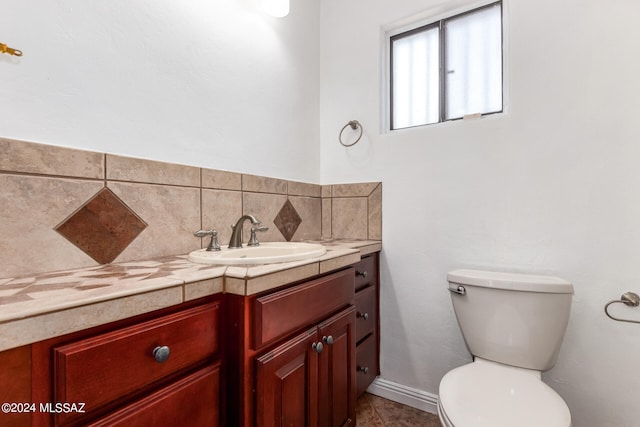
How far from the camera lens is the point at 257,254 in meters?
1.32

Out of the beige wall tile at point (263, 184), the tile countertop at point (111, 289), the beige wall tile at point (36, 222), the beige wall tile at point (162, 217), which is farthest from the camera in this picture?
the beige wall tile at point (263, 184)

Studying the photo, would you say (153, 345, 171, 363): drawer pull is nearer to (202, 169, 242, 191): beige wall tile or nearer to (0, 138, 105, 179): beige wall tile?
(0, 138, 105, 179): beige wall tile

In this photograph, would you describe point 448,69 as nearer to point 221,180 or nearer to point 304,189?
point 304,189

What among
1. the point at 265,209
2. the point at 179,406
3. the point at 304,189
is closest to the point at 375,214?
the point at 304,189

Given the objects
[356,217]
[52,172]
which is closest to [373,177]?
[356,217]

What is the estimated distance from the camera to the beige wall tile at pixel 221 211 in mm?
1263

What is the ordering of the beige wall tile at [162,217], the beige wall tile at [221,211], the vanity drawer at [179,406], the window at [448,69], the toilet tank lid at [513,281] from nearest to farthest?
the vanity drawer at [179,406]
the beige wall tile at [162,217]
the toilet tank lid at [513,281]
the beige wall tile at [221,211]
the window at [448,69]

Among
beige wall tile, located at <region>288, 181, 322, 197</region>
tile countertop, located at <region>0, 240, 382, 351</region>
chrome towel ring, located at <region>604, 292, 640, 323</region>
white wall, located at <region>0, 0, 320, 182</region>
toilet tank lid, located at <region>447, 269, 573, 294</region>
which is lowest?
chrome towel ring, located at <region>604, 292, 640, 323</region>

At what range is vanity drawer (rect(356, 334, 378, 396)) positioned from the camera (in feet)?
5.00

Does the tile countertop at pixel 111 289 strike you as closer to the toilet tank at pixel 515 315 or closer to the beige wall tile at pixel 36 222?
the beige wall tile at pixel 36 222

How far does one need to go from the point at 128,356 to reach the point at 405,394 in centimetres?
154

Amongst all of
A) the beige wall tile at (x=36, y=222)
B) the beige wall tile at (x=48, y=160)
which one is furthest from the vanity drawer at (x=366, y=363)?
the beige wall tile at (x=48, y=160)

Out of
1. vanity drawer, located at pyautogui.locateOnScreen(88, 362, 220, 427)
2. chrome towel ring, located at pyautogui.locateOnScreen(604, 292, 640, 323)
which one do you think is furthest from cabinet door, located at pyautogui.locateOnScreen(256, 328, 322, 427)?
chrome towel ring, located at pyautogui.locateOnScreen(604, 292, 640, 323)

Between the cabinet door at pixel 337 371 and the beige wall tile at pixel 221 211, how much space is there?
0.60m
